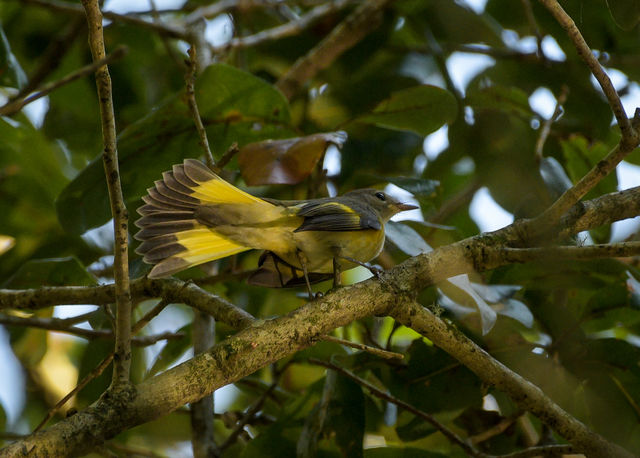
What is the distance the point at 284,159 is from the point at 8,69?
3.43ft

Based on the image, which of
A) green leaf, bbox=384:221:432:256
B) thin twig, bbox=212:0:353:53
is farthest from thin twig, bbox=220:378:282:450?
thin twig, bbox=212:0:353:53

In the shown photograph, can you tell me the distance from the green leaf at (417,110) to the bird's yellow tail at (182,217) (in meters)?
0.66

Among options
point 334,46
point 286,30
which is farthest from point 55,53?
point 334,46

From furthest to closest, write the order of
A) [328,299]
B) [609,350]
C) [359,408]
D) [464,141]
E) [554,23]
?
[464,141] < [554,23] < [609,350] < [359,408] < [328,299]

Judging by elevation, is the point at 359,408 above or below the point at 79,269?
below

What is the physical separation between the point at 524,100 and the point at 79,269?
1773 mm

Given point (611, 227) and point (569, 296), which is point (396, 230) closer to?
point (569, 296)

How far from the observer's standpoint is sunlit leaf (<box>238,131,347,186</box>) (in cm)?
204

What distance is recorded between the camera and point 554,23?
2.61 meters

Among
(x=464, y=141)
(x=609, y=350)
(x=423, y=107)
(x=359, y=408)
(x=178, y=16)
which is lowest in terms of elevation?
(x=609, y=350)

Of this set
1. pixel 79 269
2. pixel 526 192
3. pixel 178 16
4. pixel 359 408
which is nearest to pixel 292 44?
pixel 178 16

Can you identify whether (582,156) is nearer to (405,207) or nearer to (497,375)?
(405,207)

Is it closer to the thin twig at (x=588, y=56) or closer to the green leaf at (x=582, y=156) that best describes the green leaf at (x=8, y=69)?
the thin twig at (x=588, y=56)

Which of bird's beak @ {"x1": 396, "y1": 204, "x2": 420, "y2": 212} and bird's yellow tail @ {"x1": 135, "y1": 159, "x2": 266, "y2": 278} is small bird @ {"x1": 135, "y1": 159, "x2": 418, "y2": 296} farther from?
bird's beak @ {"x1": 396, "y1": 204, "x2": 420, "y2": 212}
